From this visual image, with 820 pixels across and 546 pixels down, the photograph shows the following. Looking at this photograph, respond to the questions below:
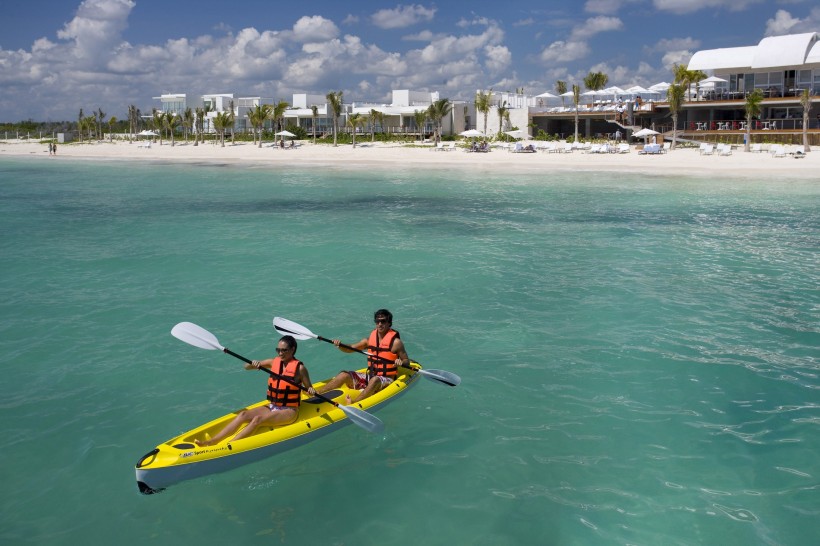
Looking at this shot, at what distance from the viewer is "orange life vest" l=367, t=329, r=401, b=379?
9.20 meters

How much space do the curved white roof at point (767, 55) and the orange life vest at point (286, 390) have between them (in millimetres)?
62743

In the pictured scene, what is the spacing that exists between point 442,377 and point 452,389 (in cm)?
79

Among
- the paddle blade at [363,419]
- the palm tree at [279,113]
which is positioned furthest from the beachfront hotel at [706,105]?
the paddle blade at [363,419]

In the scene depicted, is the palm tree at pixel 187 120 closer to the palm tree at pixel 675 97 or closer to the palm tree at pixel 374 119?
the palm tree at pixel 374 119

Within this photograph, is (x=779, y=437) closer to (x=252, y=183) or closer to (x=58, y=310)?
(x=58, y=310)

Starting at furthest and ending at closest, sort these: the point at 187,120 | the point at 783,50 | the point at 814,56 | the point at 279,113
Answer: the point at 187,120 < the point at 279,113 < the point at 783,50 < the point at 814,56

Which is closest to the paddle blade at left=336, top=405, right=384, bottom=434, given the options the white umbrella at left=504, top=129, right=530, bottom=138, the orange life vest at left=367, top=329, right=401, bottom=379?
the orange life vest at left=367, top=329, right=401, bottom=379

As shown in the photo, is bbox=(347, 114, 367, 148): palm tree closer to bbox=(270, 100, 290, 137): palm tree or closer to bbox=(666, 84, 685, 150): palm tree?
bbox=(270, 100, 290, 137): palm tree

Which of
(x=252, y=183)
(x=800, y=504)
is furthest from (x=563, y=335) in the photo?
(x=252, y=183)

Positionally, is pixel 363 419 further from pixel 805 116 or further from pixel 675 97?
pixel 675 97

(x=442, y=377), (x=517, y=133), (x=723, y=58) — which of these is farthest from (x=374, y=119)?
(x=442, y=377)

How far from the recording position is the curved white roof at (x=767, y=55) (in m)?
57.2

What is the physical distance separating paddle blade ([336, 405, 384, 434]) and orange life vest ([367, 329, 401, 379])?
1.18 metres

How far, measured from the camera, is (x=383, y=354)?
9.23 m
